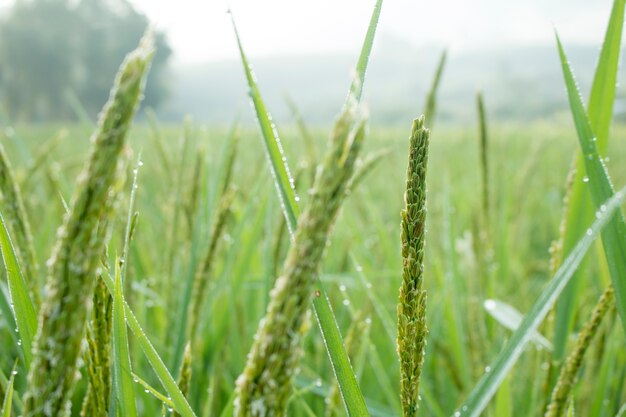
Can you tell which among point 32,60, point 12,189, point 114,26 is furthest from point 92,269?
point 114,26

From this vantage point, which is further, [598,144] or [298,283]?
[598,144]

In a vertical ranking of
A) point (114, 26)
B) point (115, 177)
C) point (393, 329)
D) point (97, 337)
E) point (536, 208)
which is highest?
point (114, 26)

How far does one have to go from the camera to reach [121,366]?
42 cm

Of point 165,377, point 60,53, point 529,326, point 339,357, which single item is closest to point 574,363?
point 529,326

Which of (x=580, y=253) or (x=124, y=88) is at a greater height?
(x=124, y=88)

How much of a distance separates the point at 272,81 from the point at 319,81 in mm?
5121

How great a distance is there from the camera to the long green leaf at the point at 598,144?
513mm

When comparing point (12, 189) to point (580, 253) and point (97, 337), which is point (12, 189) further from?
point (580, 253)

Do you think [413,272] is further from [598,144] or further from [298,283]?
[598,144]

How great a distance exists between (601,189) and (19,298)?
17.8 inches

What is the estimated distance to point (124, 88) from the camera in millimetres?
206

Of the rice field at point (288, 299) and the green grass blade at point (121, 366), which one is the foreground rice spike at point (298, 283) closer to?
the rice field at point (288, 299)

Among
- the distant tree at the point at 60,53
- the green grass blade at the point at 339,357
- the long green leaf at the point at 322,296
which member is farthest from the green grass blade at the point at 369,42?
the distant tree at the point at 60,53

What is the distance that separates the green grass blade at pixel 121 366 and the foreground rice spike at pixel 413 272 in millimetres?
192
